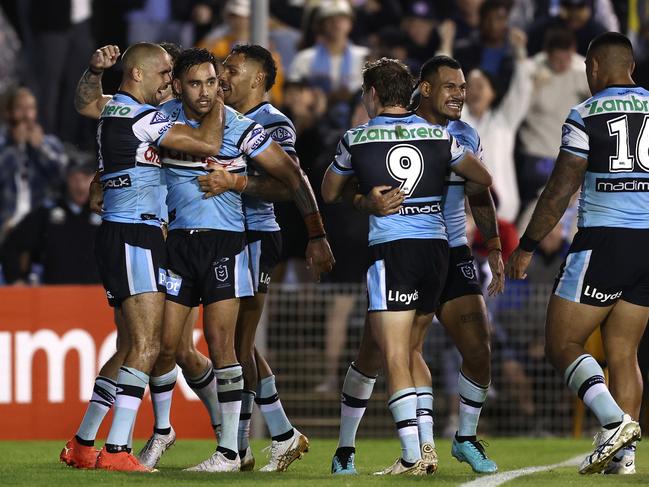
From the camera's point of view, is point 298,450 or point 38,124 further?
point 38,124

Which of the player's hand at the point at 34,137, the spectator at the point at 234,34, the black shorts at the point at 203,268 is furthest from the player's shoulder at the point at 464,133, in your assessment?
the player's hand at the point at 34,137

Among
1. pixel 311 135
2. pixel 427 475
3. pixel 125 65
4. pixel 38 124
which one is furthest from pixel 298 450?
pixel 38 124

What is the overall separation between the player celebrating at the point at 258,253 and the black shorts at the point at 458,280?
3.85ft

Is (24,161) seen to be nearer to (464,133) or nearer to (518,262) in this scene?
(464,133)

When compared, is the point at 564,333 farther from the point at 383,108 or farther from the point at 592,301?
the point at 383,108

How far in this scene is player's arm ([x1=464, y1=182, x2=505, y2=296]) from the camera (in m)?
8.88

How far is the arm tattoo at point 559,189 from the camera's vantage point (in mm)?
8248

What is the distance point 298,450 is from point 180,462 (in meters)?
1.46

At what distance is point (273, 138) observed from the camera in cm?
898

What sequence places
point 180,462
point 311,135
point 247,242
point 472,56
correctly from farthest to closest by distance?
point 472,56 < point 311,135 < point 180,462 < point 247,242

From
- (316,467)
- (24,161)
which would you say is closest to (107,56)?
(316,467)

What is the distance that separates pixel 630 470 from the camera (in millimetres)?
8320

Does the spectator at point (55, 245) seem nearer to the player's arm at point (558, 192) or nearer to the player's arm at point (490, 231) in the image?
the player's arm at point (490, 231)

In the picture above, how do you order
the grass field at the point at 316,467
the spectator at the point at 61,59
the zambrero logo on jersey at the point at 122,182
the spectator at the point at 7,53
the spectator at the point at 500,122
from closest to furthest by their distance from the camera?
the grass field at the point at 316,467 → the zambrero logo on jersey at the point at 122,182 → the spectator at the point at 500,122 → the spectator at the point at 61,59 → the spectator at the point at 7,53
